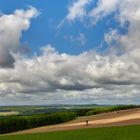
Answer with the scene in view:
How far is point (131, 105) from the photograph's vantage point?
420ft

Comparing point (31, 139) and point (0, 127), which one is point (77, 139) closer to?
point (31, 139)

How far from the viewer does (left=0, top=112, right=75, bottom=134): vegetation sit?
9369cm

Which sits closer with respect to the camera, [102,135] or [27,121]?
[102,135]

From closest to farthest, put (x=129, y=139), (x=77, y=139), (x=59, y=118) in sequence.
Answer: (x=129, y=139) < (x=77, y=139) < (x=59, y=118)

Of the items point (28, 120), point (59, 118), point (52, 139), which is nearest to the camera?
point (52, 139)

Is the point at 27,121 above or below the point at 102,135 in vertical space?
above

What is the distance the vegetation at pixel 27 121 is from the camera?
93.7 metres

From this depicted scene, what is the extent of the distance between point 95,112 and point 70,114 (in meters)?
13.8

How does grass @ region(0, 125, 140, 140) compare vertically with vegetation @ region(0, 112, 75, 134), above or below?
below

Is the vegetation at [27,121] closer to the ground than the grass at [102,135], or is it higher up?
higher up

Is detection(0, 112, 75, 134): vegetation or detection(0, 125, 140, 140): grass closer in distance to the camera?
detection(0, 125, 140, 140): grass

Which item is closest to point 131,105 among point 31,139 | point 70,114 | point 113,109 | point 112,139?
point 113,109

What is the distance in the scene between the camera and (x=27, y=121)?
3866 inches

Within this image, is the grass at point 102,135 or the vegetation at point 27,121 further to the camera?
the vegetation at point 27,121
